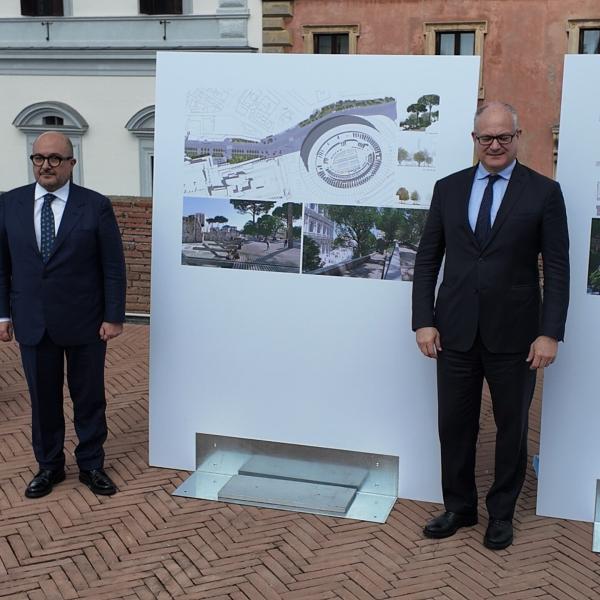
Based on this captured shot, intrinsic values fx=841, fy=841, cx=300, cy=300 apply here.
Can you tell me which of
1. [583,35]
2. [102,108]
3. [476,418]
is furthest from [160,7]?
[476,418]

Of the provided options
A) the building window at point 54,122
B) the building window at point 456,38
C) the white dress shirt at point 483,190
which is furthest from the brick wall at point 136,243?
the building window at point 54,122

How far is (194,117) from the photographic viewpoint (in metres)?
4.59

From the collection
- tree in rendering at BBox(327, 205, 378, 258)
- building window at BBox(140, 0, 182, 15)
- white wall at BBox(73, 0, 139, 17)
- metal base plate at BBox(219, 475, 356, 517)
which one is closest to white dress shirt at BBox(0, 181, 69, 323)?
tree in rendering at BBox(327, 205, 378, 258)

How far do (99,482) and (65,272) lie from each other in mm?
1202

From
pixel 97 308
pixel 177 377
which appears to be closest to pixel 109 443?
pixel 177 377

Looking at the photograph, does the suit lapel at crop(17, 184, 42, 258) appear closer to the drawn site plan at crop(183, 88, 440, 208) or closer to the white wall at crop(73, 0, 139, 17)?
the drawn site plan at crop(183, 88, 440, 208)

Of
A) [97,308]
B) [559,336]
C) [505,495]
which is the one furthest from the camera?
[97,308]

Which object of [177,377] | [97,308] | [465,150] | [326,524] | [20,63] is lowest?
[326,524]

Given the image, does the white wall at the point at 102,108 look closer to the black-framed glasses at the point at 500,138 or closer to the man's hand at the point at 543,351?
the black-framed glasses at the point at 500,138

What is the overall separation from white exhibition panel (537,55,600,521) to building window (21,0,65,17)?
65.4 feet

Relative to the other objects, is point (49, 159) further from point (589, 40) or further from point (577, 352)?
point (589, 40)

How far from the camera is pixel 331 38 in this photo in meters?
21.1

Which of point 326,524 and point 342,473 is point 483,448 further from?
point 326,524

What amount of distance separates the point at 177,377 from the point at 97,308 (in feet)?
2.22
